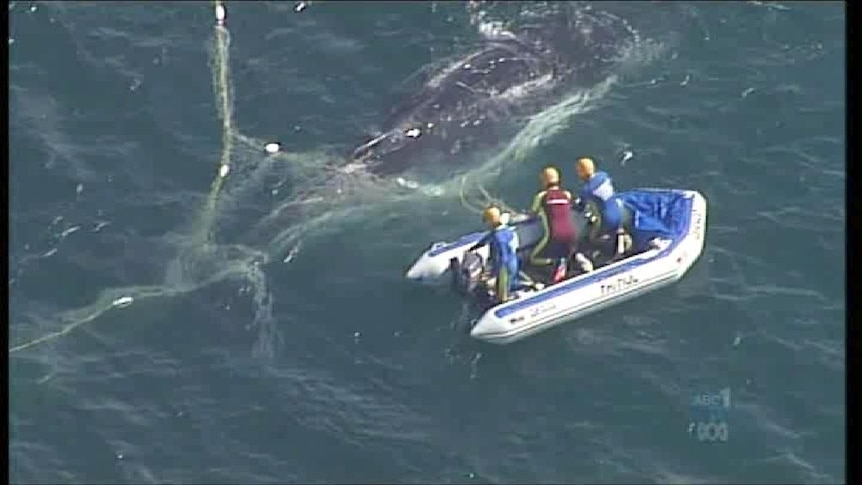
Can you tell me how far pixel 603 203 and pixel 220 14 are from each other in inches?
1026

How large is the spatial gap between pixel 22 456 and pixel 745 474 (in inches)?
1066

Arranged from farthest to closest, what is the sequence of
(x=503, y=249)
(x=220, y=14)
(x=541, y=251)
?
(x=220, y=14)
(x=541, y=251)
(x=503, y=249)

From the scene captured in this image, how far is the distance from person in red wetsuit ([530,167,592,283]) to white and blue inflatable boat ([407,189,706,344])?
0.68 meters

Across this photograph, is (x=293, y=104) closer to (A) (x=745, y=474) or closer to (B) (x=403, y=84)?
(B) (x=403, y=84)

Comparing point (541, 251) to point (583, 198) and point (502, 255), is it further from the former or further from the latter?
point (583, 198)

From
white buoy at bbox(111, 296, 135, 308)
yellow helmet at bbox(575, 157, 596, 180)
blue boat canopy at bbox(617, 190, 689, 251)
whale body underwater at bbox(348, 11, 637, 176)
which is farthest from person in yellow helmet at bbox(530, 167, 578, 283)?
white buoy at bbox(111, 296, 135, 308)

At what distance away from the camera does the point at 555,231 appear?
58688mm

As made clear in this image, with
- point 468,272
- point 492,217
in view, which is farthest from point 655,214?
point 468,272

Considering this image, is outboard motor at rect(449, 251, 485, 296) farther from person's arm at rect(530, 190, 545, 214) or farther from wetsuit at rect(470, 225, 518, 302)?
person's arm at rect(530, 190, 545, 214)

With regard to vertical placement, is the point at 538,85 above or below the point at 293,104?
below

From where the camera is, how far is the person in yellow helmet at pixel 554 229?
58656 mm
